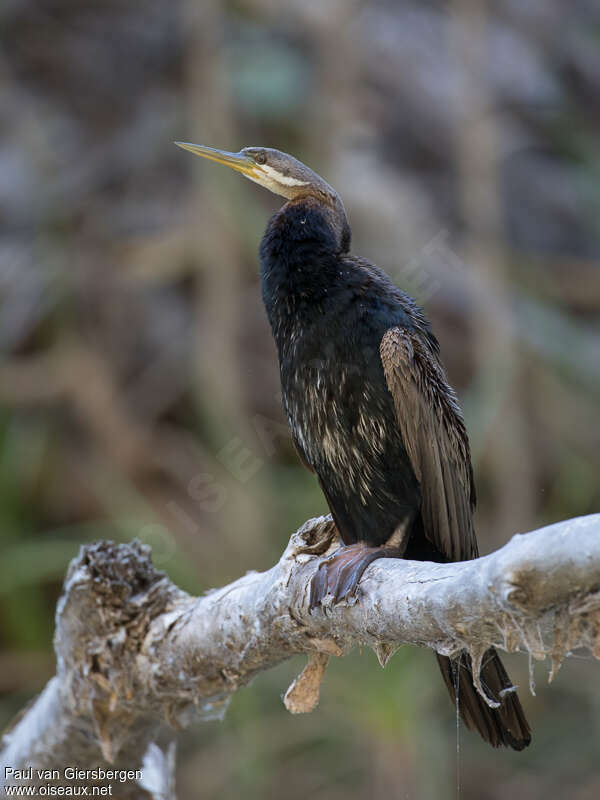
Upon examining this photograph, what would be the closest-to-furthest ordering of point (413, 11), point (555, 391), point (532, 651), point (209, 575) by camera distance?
point (532, 651)
point (209, 575)
point (555, 391)
point (413, 11)

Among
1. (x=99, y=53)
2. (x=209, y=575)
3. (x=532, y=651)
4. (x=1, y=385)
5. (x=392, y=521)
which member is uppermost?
(x=99, y=53)

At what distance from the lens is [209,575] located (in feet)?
17.4

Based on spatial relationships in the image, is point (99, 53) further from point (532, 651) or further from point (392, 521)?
point (532, 651)

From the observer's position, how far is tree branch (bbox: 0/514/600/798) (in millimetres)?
1495

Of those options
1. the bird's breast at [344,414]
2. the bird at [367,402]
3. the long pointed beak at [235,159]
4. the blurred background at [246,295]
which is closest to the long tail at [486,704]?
the bird at [367,402]

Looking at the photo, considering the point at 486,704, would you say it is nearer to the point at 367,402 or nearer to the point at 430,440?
the point at 430,440

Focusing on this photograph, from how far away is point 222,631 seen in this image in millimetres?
2229

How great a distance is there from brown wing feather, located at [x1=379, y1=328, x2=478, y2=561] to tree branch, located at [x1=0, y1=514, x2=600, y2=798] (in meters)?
0.32

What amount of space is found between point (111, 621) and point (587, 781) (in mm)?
4649

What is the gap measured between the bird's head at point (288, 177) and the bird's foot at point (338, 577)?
0.92 meters

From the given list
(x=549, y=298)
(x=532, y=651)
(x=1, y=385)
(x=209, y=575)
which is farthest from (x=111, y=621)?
(x=549, y=298)

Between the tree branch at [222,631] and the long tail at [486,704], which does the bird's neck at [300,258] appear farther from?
the long tail at [486,704]

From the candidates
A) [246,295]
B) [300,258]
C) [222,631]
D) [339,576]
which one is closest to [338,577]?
[339,576]

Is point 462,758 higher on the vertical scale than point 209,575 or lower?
lower
